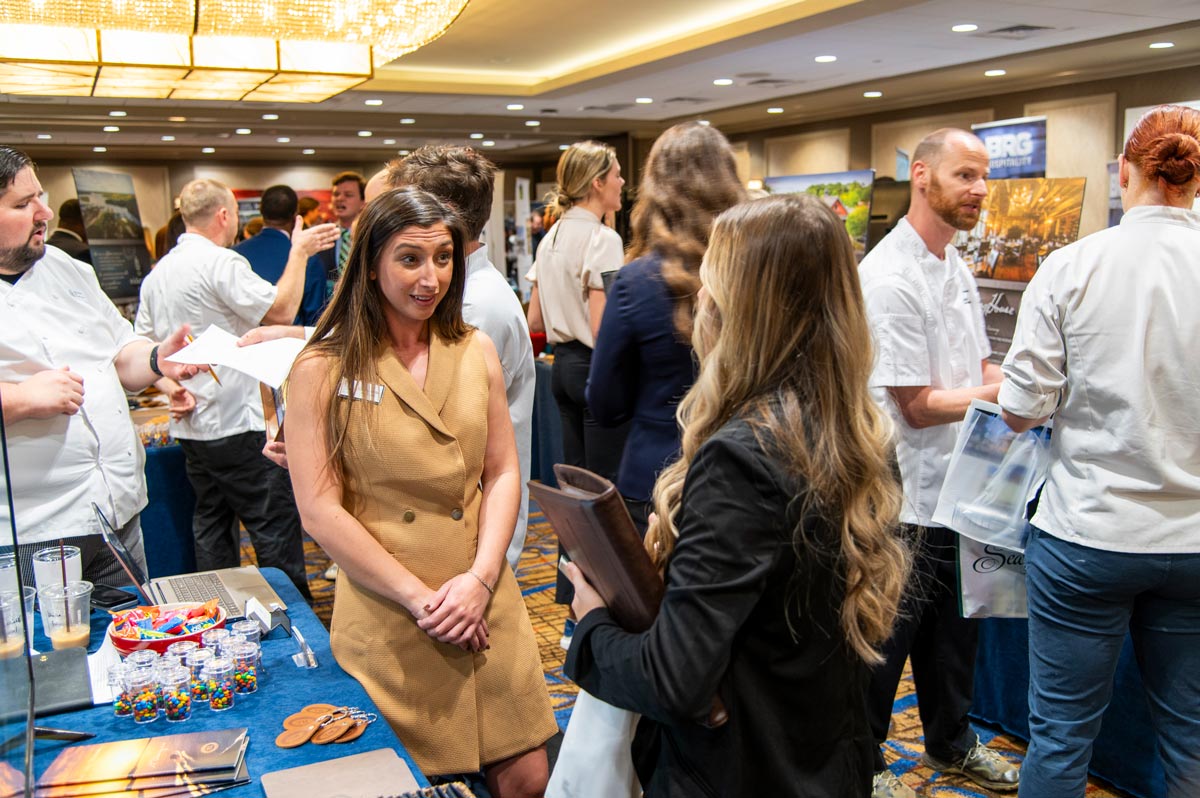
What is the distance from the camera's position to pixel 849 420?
1.18 metres

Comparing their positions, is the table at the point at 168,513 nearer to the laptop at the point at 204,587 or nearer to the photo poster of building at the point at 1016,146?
the laptop at the point at 204,587

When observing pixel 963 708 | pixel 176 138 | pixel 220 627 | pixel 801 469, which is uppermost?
pixel 176 138

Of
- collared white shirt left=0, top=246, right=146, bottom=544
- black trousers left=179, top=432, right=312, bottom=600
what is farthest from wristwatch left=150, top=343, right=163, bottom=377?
black trousers left=179, top=432, right=312, bottom=600

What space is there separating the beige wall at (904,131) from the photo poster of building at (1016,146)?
106 inches

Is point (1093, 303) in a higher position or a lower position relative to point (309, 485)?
higher

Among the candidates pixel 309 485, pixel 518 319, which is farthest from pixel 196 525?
pixel 309 485

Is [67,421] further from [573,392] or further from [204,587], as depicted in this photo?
[573,392]

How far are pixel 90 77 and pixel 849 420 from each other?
4252mm

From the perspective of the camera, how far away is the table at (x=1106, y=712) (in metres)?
2.43

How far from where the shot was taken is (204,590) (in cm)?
209

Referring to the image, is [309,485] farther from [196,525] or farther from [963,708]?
[196,525]

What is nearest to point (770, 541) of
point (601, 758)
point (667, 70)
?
point (601, 758)

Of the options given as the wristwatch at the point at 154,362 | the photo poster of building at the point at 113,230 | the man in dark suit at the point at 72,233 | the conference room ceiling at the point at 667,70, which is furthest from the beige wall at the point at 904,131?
the wristwatch at the point at 154,362

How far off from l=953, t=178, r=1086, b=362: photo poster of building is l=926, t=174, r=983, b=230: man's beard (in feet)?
6.74
